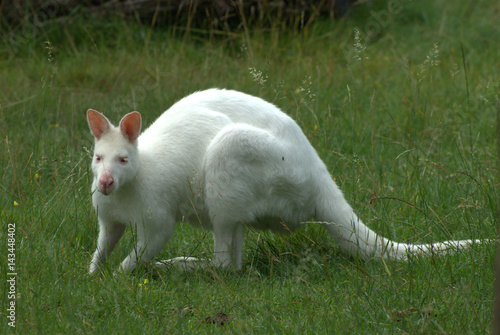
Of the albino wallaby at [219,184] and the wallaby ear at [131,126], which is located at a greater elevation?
the wallaby ear at [131,126]

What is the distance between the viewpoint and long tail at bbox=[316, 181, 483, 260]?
347cm

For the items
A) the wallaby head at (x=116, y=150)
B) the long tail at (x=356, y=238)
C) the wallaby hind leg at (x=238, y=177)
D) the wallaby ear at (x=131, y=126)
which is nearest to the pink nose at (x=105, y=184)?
the wallaby head at (x=116, y=150)

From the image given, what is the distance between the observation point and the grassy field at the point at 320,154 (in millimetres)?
2986

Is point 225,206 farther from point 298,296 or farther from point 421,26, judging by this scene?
point 421,26

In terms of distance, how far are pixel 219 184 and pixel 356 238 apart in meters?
0.83

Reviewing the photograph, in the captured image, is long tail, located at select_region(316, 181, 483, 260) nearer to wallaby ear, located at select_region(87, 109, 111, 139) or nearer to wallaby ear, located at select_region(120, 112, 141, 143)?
wallaby ear, located at select_region(120, 112, 141, 143)

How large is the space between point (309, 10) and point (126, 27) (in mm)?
2270

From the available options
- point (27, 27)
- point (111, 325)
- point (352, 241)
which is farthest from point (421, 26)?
point (111, 325)

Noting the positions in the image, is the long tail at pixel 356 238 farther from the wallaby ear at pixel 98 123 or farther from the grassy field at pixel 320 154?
the wallaby ear at pixel 98 123

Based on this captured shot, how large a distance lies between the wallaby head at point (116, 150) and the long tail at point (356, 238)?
3.66 feet

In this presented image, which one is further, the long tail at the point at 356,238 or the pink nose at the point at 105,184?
the long tail at the point at 356,238

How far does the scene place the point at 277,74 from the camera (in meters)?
6.70

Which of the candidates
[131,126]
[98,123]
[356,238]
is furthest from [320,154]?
[98,123]

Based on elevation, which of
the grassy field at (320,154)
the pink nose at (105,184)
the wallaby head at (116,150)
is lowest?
the grassy field at (320,154)
